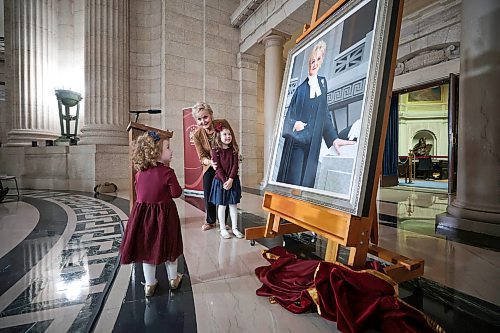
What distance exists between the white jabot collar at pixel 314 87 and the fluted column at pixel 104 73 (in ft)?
20.2

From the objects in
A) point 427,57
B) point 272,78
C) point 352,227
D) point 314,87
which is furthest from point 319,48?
point 427,57

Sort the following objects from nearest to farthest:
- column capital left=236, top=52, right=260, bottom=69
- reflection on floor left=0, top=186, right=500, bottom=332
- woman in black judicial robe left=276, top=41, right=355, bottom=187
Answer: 1. reflection on floor left=0, top=186, right=500, bottom=332
2. woman in black judicial robe left=276, top=41, right=355, bottom=187
3. column capital left=236, top=52, right=260, bottom=69

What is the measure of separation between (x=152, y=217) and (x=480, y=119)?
329 cm

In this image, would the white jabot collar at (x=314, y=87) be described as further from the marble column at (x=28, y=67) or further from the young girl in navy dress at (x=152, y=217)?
the marble column at (x=28, y=67)

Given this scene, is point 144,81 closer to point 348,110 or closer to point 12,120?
point 12,120

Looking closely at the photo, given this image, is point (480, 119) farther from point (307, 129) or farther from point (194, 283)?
point (194, 283)

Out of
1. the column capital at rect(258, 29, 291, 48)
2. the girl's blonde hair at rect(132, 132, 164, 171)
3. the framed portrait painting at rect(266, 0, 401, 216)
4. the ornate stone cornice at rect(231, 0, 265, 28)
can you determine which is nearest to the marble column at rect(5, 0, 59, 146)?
the ornate stone cornice at rect(231, 0, 265, 28)

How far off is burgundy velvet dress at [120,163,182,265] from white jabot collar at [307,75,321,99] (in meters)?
1.11

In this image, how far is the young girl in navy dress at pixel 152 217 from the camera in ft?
4.87

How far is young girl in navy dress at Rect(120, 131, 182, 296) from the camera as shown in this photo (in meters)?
1.48

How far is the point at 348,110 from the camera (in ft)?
4.97

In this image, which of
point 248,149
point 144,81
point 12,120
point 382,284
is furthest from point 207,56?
point 382,284

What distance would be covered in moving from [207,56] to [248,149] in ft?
10.0

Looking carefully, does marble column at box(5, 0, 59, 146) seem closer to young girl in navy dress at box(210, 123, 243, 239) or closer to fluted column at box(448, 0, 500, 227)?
young girl in navy dress at box(210, 123, 243, 239)
